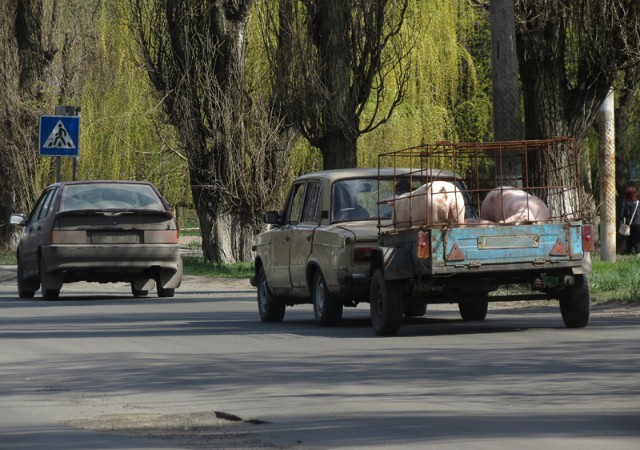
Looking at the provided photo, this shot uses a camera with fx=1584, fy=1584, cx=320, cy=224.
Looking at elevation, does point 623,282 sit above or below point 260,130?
below

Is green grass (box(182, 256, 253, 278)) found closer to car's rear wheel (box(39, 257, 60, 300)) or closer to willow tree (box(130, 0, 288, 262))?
willow tree (box(130, 0, 288, 262))

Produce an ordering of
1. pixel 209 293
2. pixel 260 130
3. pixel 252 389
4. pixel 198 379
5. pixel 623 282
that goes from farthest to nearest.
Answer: pixel 260 130 → pixel 209 293 → pixel 623 282 → pixel 198 379 → pixel 252 389

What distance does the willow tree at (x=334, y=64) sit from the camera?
2845 cm

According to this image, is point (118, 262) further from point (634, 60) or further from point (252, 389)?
point (252, 389)

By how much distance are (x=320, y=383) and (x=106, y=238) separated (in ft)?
38.6

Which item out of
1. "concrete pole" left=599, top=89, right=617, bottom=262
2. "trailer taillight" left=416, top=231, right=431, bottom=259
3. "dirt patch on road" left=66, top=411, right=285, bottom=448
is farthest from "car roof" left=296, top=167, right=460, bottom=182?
"concrete pole" left=599, top=89, right=617, bottom=262

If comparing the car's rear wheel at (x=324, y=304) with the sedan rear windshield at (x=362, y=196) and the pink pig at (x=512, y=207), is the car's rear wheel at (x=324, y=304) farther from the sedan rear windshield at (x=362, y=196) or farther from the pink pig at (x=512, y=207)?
the pink pig at (x=512, y=207)

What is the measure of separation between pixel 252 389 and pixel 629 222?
27.0 metres

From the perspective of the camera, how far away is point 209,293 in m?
26.3

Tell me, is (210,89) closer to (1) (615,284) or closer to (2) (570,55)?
(2) (570,55)

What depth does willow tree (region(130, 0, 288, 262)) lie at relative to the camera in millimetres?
33688

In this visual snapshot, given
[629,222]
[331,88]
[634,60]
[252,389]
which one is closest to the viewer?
[252,389]

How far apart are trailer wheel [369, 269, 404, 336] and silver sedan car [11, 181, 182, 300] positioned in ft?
25.4

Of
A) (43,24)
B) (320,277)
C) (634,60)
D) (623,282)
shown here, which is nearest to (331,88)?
(634,60)
